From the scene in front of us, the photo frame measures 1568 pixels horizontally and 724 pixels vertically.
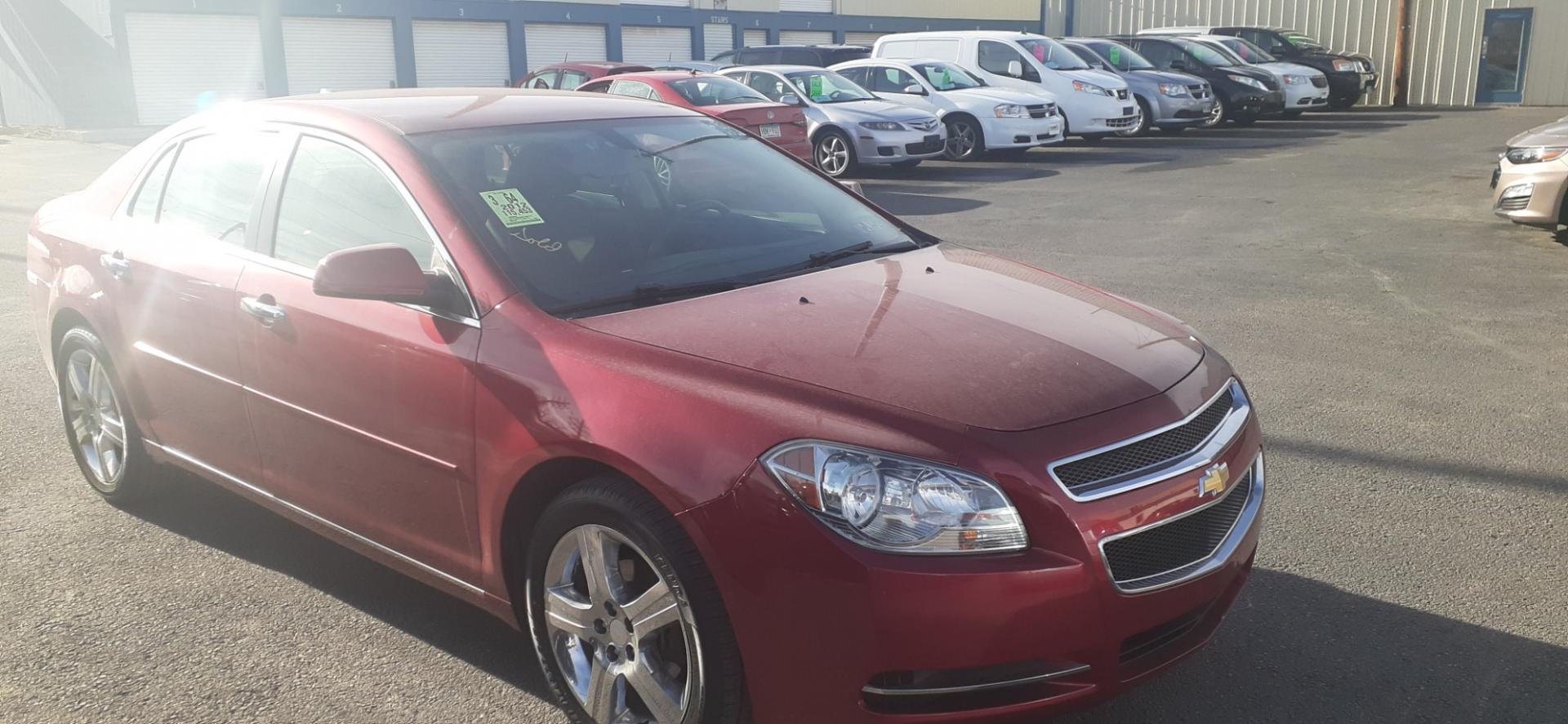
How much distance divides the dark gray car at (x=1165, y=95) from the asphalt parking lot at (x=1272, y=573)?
12.3m

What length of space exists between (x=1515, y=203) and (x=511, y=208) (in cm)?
924

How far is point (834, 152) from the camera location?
647 inches

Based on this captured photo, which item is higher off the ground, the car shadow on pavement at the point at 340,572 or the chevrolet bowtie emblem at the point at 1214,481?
the chevrolet bowtie emblem at the point at 1214,481

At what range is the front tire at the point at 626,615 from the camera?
9.16ft

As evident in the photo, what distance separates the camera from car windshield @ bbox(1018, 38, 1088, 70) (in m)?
19.9

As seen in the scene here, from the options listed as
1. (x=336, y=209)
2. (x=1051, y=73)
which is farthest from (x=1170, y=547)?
(x=1051, y=73)

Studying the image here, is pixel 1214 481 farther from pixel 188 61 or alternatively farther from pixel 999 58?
pixel 188 61

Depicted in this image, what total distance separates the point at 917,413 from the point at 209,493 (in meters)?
3.50

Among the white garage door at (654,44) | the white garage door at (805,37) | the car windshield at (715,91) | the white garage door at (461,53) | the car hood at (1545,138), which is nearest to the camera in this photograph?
the car hood at (1545,138)

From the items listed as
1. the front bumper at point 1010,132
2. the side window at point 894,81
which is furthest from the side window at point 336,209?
the side window at point 894,81

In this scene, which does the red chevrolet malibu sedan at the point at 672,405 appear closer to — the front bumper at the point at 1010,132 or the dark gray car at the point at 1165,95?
the front bumper at the point at 1010,132

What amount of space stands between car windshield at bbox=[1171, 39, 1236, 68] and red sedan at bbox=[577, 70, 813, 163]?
10407 mm

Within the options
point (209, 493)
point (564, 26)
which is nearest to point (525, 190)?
point (209, 493)

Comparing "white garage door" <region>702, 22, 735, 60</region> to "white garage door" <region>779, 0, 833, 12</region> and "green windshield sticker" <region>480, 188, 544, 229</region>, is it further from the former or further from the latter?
"green windshield sticker" <region>480, 188, 544, 229</region>
